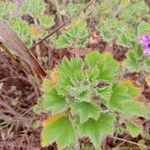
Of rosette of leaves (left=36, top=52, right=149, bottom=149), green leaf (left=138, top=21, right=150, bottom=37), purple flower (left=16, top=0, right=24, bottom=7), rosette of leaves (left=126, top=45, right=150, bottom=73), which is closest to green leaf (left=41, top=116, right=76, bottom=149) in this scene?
rosette of leaves (left=36, top=52, right=149, bottom=149)

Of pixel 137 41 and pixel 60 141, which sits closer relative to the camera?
pixel 60 141

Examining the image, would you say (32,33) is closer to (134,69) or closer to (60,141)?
(134,69)

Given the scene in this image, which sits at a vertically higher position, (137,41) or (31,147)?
(137,41)

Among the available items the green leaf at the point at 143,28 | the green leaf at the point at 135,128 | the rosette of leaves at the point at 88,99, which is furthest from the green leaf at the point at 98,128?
the green leaf at the point at 143,28

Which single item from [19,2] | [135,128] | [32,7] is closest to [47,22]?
[32,7]

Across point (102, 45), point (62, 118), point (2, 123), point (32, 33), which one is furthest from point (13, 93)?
point (62, 118)

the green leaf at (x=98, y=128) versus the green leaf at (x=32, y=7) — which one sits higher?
the green leaf at (x=32, y=7)

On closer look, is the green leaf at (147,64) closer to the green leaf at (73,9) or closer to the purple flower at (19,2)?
the green leaf at (73,9)
